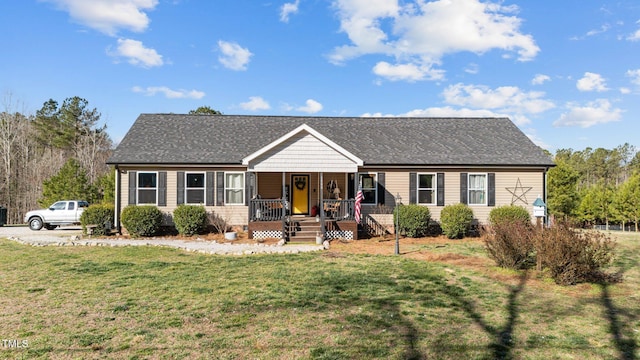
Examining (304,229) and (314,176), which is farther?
(314,176)

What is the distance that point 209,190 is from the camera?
16.7 meters

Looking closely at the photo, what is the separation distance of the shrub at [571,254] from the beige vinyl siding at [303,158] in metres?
8.33

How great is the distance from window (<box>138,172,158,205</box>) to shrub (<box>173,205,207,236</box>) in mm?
1518

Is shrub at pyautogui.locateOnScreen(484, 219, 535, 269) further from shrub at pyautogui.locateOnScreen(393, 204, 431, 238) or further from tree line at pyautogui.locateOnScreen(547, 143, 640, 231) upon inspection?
tree line at pyautogui.locateOnScreen(547, 143, 640, 231)

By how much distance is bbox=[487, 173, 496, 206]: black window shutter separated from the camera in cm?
1712

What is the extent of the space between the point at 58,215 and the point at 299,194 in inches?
A: 488

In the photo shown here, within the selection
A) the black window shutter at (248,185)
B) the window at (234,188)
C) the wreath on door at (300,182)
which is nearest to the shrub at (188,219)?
the window at (234,188)

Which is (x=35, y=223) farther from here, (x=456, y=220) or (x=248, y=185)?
(x=456, y=220)

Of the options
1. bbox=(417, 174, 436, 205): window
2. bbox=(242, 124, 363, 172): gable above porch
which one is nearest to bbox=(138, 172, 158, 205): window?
bbox=(242, 124, 363, 172): gable above porch

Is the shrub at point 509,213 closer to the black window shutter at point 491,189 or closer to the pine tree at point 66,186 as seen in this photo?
the black window shutter at point 491,189

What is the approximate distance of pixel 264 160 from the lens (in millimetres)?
15172

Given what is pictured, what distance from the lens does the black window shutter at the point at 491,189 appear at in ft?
56.2

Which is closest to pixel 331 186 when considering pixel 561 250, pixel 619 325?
pixel 561 250

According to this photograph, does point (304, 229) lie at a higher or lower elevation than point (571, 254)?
lower
